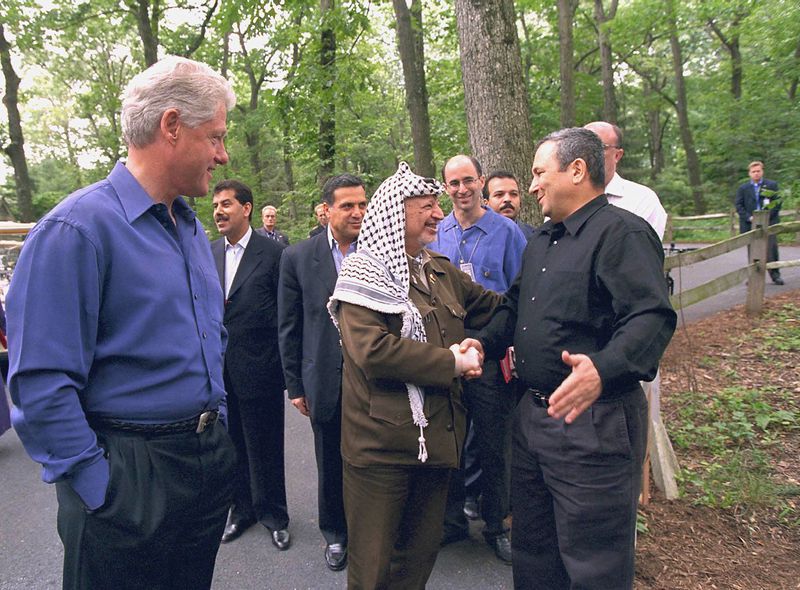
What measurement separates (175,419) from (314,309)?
5.36 ft

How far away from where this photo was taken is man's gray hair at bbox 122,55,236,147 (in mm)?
1755

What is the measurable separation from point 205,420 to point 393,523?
106 cm

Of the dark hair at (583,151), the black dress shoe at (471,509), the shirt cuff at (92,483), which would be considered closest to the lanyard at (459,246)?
the dark hair at (583,151)

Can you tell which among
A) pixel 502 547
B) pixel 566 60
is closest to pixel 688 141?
pixel 566 60

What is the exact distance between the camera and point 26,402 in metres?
1.51

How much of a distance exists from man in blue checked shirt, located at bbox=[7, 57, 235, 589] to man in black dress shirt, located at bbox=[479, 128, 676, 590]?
1300 millimetres

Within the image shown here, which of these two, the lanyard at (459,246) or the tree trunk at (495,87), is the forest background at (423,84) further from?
the lanyard at (459,246)

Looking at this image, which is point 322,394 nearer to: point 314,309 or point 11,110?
point 314,309

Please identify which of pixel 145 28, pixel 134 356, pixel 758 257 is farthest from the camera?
pixel 145 28

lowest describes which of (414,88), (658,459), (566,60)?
(658,459)

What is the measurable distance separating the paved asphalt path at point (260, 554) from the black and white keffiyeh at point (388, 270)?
1337mm

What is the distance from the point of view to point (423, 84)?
35.5 feet

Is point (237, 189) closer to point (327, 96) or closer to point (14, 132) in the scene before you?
point (327, 96)

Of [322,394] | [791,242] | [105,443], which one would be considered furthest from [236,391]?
[791,242]
